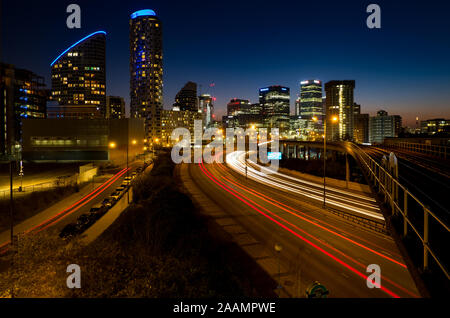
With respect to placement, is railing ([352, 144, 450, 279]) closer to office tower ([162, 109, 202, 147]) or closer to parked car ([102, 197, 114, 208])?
parked car ([102, 197, 114, 208])

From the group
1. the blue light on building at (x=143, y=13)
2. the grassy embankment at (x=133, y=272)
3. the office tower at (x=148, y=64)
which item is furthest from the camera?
the blue light on building at (x=143, y=13)

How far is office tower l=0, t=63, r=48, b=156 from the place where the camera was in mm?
88625

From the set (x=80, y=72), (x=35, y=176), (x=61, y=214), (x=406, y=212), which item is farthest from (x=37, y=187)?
(x=80, y=72)

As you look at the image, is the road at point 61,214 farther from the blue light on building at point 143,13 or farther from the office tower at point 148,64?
the blue light on building at point 143,13

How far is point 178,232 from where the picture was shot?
52.3ft

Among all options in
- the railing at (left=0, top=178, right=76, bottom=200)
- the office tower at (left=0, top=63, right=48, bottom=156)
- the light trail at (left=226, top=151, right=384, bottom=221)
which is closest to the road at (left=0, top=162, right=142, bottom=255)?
the railing at (left=0, top=178, right=76, bottom=200)

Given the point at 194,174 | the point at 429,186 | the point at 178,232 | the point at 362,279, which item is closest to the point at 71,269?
the point at 178,232

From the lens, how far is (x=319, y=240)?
15.8 m

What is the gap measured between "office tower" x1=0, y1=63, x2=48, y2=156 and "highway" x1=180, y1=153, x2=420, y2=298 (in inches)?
3730

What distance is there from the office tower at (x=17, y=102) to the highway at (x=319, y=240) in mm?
94741

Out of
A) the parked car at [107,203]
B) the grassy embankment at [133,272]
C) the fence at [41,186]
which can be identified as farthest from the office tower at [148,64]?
the grassy embankment at [133,272]

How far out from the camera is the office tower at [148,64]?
158 meters

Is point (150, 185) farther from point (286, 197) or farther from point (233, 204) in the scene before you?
point (286, 197)

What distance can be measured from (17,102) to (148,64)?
7328 centimetres
